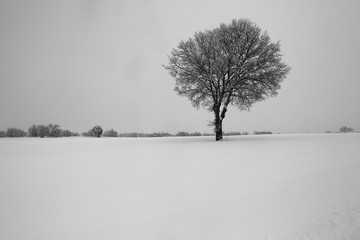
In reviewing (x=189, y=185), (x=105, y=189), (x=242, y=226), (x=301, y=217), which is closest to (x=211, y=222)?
(x=242, y=226)

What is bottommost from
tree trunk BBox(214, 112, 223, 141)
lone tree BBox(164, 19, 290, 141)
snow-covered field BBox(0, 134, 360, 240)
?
snow-covered field BBox(0, 134, 360, 240)

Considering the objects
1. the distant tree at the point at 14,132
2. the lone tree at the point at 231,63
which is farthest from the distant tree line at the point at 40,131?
the lone tree at the point at 231,63

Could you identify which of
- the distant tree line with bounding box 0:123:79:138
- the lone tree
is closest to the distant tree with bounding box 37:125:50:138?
the distant tree line with bounding box 0:123:79:138

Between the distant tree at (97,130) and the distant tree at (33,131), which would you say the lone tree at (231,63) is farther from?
the distant tree at (33,131)

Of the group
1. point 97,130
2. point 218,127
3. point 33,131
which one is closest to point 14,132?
point 33,131

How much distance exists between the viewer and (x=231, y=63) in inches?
738

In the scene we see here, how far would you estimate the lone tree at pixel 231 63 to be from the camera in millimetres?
18969

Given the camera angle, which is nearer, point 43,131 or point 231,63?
point 231,63

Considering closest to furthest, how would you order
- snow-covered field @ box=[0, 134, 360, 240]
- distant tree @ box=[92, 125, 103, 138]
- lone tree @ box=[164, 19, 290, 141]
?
snow-covered field @ box=[0, 134, 360, 240], lone tree @ box=[164, 19, 290, 141], distant tree @ box=[92, 125, 103, 138]

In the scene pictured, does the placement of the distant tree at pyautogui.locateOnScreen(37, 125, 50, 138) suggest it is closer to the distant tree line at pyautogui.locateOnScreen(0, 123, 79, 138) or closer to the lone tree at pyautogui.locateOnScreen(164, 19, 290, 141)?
the distant tree line at pyautogui.locateOnScreen(0, 123, 79, 138)

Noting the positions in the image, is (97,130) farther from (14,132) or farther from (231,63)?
(231,63)

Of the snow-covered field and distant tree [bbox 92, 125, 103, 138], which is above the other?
A: distant tree [bbox 92, 125, 103, 138]

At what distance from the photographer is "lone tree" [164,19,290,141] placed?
19.0 m

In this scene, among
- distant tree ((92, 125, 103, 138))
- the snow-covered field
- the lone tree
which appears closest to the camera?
the snow-covered field
